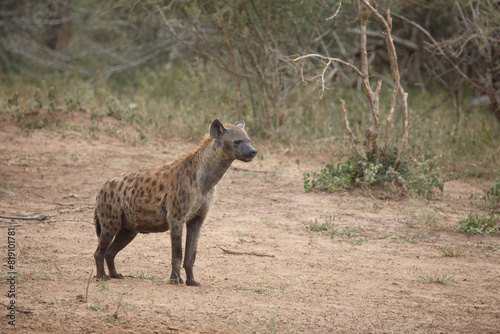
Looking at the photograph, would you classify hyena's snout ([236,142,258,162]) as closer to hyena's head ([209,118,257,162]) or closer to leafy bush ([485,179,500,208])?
hyena's head ([209,118,257,162])

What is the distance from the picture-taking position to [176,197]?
15.3 feet

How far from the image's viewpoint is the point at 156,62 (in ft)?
46.6

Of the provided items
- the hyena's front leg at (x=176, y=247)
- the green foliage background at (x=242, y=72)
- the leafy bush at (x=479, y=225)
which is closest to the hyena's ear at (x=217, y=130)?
the hyena's front leg at (x=176, y=247)

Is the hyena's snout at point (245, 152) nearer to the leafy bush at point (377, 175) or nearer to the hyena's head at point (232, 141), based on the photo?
the hyena's head at point (232, 141)

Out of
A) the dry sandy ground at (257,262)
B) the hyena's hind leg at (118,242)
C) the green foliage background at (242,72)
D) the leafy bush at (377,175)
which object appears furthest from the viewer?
the green foliage background at (242,72)

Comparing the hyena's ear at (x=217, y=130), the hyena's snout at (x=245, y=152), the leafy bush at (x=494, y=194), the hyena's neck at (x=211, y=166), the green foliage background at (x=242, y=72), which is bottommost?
the leafy bush at (x=494, y=194)

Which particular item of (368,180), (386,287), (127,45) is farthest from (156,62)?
(386,287)

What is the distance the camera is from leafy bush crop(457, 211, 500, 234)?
621 centimetres

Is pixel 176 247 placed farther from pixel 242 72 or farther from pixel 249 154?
pixel 242 72

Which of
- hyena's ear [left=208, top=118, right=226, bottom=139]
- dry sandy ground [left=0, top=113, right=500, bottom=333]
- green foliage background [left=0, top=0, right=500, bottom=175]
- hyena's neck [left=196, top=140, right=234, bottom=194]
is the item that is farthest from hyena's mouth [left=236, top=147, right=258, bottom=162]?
green foliage background [left=0, top=0, right=500, bottom=175]

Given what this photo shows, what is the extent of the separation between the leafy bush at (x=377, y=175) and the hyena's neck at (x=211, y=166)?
2.91 m

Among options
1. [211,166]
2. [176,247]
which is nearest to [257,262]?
[176,247]

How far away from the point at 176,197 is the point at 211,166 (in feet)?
1.15

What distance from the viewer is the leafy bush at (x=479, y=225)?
6215mm
